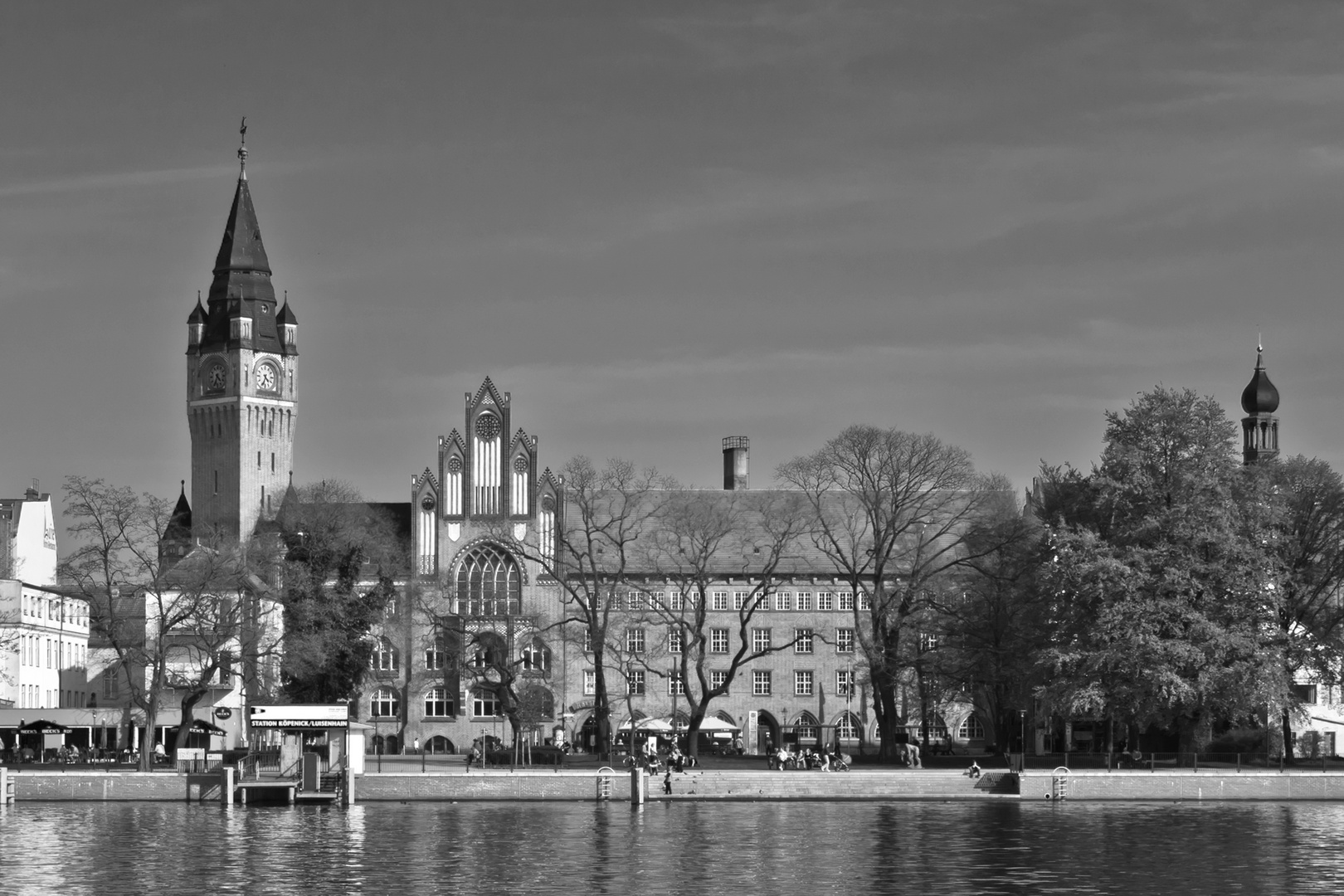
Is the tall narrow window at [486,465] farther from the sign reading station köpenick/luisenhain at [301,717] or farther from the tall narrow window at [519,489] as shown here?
the sign reading station köpenick/luisenhain at [301,717]

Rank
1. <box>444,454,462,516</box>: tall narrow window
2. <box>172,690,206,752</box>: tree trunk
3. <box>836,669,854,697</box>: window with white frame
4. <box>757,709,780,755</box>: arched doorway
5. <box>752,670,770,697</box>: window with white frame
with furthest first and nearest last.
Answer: <box>752,670,770,697</box>: window with white frame < <box>836,669,854,697</box>: window with white frame < <box>444,454,462,516</box>: tall narrow window < <box>757,709,780,755</box>: arched doorway < <box>172,690,206,752</box>: tree trunk

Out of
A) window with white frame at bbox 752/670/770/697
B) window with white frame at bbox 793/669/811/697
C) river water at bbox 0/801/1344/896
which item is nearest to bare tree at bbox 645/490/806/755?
window with white frame at bbox 752/670/770/697

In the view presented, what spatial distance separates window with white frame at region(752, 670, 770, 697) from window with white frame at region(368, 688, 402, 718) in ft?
62.8

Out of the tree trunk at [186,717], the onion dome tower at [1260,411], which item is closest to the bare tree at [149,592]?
the tree trunk at [186,717]

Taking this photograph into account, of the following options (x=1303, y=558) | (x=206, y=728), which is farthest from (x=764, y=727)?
(x=1303, y=558)

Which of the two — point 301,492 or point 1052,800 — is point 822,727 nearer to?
point 301,492

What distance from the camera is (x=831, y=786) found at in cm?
7356

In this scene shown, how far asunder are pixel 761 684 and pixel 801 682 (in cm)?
223

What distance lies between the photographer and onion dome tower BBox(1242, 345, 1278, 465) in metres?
113

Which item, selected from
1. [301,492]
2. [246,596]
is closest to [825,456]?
[246,596]

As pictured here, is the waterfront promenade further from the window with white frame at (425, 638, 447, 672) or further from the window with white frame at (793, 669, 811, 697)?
the window with white frame at (793, 669, 811, 697)

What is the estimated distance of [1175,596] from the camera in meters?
72.7

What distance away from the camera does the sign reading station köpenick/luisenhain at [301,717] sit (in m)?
74.9

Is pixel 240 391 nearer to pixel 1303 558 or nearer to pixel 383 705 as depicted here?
pixel 383 705
